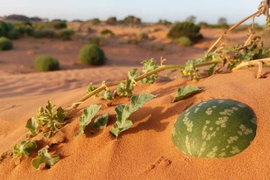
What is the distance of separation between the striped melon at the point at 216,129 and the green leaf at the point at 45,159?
0.69 metres

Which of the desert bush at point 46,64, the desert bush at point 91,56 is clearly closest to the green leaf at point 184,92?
the desert bush at point 46,64

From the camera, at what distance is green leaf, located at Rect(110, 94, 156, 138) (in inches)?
74.1

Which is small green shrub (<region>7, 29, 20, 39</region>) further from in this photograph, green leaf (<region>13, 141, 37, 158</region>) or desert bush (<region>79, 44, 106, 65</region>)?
green leaf (<region>13, 141, 37, 158</region>)

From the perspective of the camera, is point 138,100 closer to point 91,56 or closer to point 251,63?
point 251,63

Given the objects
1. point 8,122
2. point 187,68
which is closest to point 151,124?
point 187,68

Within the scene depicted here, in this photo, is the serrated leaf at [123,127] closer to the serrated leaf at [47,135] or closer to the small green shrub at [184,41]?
the serrated leaf at [47,135]

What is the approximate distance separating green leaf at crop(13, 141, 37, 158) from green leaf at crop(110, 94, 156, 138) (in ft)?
1.64

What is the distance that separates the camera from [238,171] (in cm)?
151

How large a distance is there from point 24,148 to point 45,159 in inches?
6.8

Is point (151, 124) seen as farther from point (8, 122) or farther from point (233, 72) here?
point (8, 122)

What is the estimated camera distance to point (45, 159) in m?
1.89

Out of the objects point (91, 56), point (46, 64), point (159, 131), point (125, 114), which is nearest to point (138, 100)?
point (125, 114)

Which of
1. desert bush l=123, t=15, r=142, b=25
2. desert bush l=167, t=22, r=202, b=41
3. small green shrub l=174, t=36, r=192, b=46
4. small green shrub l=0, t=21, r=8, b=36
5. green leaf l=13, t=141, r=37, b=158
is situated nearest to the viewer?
green leaf l=13, t=141, r=37, b=158

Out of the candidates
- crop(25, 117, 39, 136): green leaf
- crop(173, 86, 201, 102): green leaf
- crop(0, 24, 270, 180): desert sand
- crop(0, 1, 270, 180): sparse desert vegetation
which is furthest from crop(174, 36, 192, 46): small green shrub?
crop(25, 117, 39, 136): green leaf
